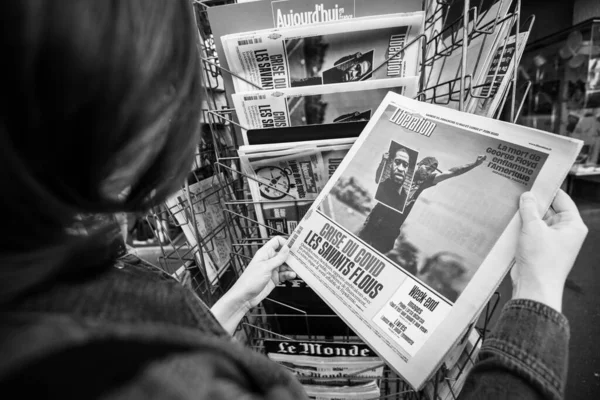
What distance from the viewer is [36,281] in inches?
7.5

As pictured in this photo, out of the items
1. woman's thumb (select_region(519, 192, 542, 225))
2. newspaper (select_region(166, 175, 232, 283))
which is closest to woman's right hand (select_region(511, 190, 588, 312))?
woman's thumb (select_region(519, 192, 542, 225))

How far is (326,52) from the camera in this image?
0.54m

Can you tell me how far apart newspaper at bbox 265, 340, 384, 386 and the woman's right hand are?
390 millimetres

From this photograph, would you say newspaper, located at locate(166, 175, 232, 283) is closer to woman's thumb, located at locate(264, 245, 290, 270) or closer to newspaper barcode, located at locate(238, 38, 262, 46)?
woman's thumb, located at locate(264, 245, 290, 270)

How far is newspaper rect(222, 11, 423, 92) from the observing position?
491 mm

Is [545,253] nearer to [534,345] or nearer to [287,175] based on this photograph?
[534,345]

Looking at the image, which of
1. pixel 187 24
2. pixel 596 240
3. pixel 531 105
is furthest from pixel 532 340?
pixel 531 105

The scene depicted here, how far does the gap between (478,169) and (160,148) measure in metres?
0.44

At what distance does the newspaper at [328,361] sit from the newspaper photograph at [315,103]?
0.51 m

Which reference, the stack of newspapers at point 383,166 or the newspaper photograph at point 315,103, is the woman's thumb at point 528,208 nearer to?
the stack of newspapers at point 383,166

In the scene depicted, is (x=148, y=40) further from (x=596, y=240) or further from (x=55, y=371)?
(x=596, y=240)

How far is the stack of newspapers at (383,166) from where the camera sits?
403 mm

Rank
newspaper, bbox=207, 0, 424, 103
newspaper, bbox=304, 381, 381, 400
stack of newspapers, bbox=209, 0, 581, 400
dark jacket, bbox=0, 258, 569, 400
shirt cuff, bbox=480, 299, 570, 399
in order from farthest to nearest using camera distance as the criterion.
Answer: newspaper, bbox=304, 381, 381, 400
newspaper, bbox=207, 0, 424, 103
stack of newspapers, bbox=209, 0, 581, 400
shirt cuff, bbox=480, 299, 570, 399
dark jacket, bbox=0, 258, 569, 400

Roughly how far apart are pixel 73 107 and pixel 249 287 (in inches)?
17.9
